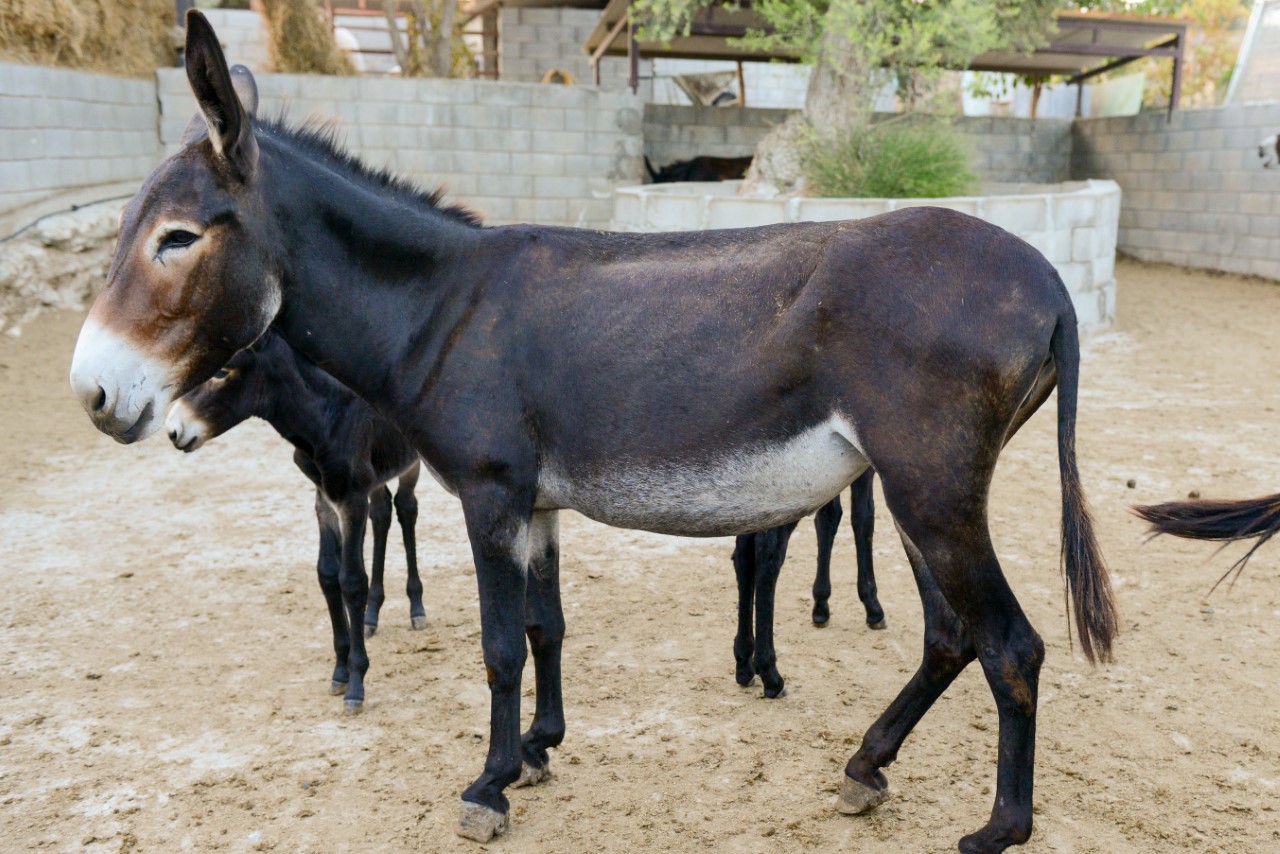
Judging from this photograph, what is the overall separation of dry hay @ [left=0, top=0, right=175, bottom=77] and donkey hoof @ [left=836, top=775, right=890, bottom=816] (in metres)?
10.7

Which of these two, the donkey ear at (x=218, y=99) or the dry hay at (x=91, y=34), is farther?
the dry hay at (x=91, y=34)

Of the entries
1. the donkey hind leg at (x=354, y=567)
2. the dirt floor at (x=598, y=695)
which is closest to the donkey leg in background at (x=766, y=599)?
the dirt floor at (x=598, y=695)

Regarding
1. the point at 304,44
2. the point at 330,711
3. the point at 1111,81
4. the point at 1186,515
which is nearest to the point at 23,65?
the point at 304,44

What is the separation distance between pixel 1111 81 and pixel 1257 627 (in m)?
16.9

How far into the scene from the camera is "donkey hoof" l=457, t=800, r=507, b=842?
10.3 ft

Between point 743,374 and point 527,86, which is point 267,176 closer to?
point 743,374

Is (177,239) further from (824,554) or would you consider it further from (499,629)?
(824,554)

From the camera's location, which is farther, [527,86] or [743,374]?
[527,86]

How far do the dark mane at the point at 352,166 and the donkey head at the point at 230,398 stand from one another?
3.80 feet

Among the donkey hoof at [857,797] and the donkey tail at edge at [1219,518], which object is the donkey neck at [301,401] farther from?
the donkey tail at edge at [1219,518]

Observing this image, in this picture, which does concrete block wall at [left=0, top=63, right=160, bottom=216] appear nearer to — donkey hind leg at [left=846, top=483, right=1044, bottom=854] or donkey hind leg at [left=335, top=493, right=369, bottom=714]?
donkey hind leg at [left=335, top=493, right=369, bottom=714]

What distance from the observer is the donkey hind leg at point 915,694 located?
10.1 ft

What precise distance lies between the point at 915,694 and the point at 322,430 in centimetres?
244

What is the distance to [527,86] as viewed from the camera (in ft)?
44.0
